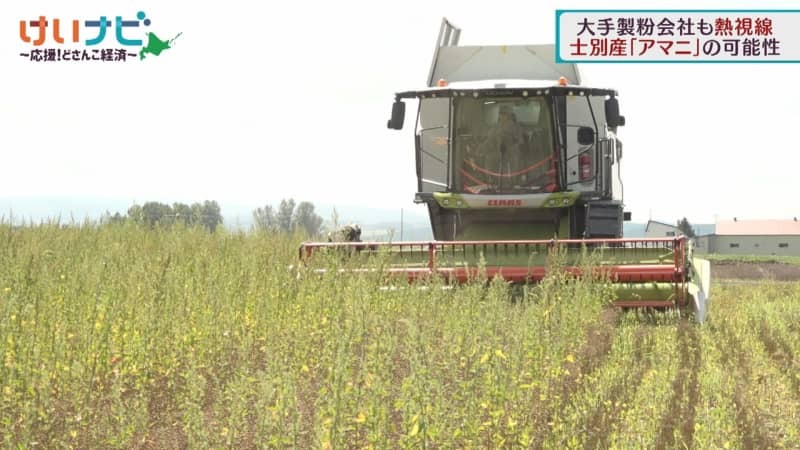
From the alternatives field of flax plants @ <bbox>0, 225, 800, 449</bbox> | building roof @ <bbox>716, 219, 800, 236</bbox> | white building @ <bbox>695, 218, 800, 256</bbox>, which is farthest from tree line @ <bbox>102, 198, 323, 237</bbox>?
building roof @ <bbox>716, 219, 800, 236</bbox>

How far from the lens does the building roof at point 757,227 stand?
80.8 metres

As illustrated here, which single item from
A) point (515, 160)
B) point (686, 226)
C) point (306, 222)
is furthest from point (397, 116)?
point (686, 226)

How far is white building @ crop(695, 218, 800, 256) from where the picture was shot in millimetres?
79875

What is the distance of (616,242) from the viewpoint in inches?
342

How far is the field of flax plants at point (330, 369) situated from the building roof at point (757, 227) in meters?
79.3

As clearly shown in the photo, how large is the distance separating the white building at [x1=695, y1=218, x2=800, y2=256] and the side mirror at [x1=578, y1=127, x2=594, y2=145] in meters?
75.5

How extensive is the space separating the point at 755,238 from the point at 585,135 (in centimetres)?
7729

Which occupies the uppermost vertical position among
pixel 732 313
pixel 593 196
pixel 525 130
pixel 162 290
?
pixel 525 130

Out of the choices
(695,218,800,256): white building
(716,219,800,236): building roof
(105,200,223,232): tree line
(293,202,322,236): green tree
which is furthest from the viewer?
(716,219,800,236): building roof

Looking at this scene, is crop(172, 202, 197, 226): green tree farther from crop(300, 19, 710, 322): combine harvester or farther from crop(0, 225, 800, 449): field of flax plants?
crop(0, 225, 800, 449): field of flax plants

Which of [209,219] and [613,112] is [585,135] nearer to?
[613,112]

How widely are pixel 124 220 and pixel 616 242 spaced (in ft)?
19.1

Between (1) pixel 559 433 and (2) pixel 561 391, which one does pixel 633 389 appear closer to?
(2) pixel 561 391

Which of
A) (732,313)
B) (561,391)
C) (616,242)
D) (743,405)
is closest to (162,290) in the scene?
(561,391)
